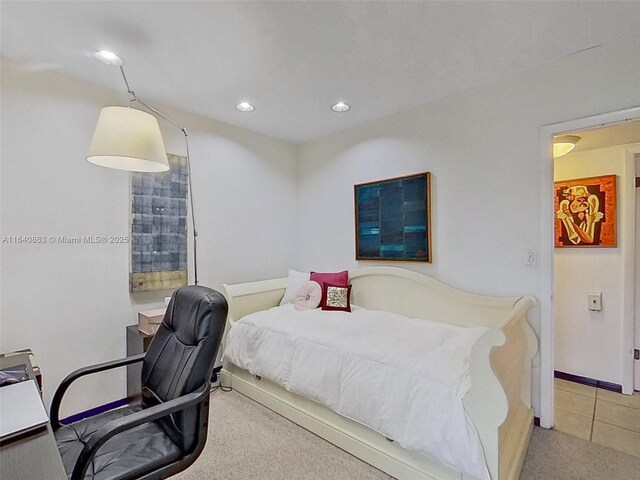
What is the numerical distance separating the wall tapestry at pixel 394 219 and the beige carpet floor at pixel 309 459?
1.52m

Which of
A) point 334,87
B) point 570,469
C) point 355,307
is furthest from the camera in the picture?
point 355,307

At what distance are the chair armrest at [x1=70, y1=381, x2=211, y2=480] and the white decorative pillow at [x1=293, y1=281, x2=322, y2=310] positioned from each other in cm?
175

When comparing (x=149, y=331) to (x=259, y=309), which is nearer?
(x=149, y=331)

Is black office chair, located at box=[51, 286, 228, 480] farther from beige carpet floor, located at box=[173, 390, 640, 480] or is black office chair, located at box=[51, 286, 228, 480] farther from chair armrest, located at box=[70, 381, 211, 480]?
beige carpet floor, located at box=[173, 390, 640, 480]

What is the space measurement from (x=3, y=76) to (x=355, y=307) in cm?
311

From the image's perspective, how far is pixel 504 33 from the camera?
1949 millimetres

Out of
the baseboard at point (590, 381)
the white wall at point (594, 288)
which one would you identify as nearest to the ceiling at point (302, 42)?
the white wall at point (594, 288)

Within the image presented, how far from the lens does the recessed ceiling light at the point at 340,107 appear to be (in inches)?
115

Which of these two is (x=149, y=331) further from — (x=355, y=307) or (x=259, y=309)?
(x=355, y=307)

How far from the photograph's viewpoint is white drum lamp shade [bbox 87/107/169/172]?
1.72 metres

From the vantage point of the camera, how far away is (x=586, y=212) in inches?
120

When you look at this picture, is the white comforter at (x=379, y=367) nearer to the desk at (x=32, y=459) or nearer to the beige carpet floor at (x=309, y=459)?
the beige carpet floor at (x=309, y=459)

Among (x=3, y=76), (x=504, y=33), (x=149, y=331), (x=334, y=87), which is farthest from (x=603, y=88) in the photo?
(x=3, y=76)

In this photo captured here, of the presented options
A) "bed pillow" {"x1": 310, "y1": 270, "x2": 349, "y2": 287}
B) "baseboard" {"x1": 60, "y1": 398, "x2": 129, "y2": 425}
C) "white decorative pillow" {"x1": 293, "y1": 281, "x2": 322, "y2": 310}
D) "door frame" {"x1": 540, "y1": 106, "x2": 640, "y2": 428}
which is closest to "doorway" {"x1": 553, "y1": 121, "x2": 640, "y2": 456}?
"door frame" {"x1": 540, "y1": 106, "x2": 640, "y2": 428}
